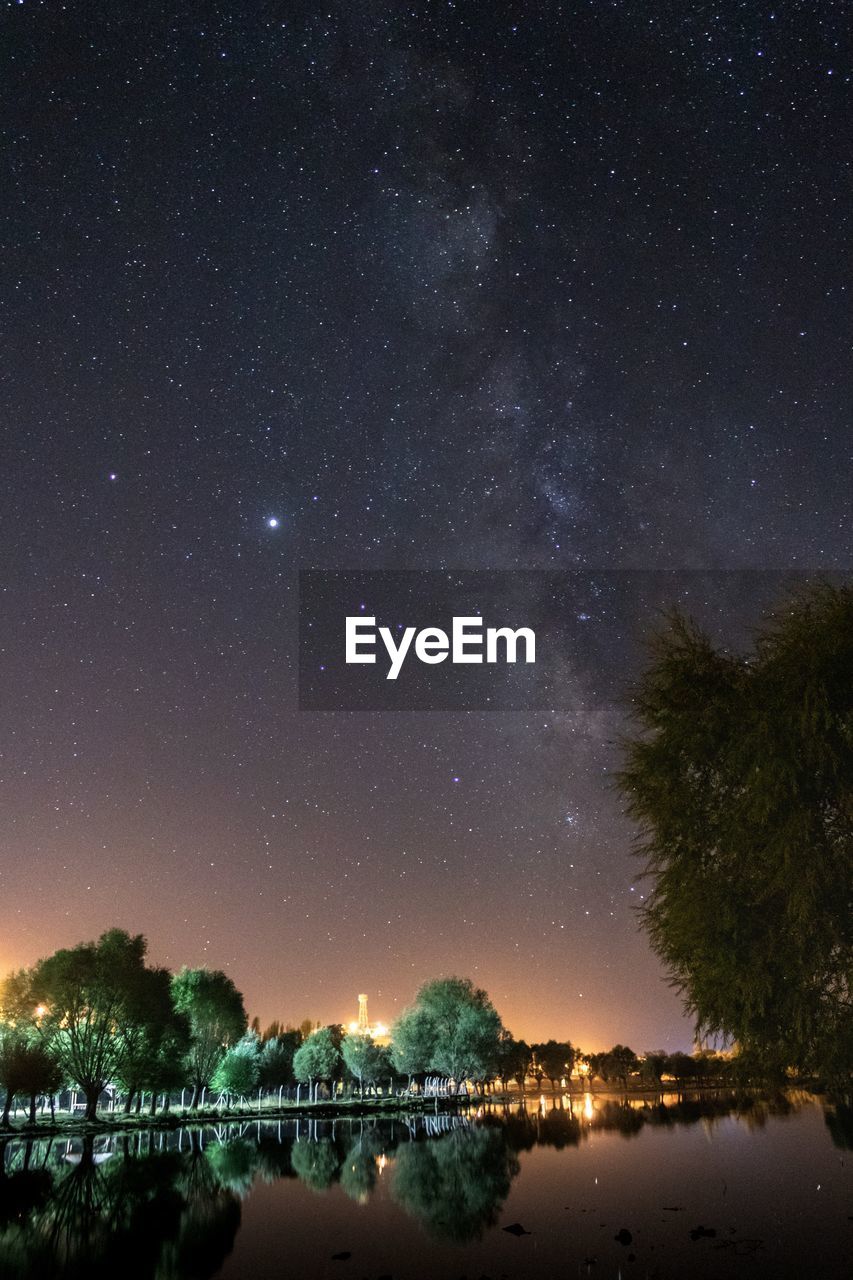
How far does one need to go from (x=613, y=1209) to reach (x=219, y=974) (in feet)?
268

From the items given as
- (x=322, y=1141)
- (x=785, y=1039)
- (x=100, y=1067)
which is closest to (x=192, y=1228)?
(x=785, y=1039)

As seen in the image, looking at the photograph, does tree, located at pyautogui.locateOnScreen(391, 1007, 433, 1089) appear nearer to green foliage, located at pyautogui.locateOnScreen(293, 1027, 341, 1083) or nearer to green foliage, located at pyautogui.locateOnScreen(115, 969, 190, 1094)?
green foliage, located at pyautogui.locateOnScreen(293, 1027, 341, 1083)

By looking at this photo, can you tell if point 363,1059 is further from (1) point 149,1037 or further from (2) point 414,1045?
(1) point 149,1037

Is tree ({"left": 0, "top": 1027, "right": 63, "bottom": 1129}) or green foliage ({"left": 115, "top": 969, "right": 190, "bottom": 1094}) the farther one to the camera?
green foliage ({"left": 115, "top": 969, "right": 190, "bottom": 1094})

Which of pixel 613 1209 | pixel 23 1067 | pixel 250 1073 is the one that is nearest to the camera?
pixel 613 1209

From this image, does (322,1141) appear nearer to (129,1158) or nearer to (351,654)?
(129,1158)

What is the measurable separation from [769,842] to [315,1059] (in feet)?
406

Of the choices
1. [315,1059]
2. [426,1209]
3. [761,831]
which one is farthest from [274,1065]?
[761,831]

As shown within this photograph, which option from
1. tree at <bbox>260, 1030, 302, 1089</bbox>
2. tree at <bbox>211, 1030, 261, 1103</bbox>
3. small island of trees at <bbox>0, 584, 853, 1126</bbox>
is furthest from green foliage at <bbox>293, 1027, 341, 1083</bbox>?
small island of trees at <bbox>0, 584, 853, 1126</bbox>

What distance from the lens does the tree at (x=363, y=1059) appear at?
428 ft

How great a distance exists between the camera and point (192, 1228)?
1011 inches

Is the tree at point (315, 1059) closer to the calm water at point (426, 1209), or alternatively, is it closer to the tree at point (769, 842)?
the calm water at point (426, 1209)

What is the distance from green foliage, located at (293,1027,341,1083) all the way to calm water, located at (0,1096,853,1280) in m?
77.0

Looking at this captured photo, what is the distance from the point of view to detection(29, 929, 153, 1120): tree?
64.5m
